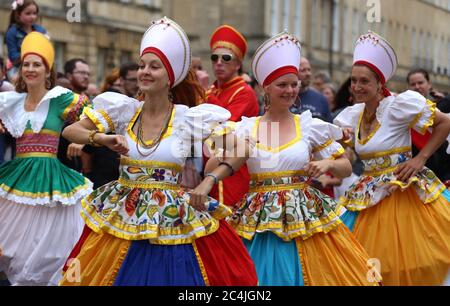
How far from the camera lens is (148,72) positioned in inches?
237

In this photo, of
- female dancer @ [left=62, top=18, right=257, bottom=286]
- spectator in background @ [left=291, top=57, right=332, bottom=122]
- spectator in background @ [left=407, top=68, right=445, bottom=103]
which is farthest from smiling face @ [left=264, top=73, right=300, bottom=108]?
spectator in background @ [left=407, top=68, right=445, bottom=103]

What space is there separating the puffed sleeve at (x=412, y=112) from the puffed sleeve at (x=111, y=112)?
2.21 meters

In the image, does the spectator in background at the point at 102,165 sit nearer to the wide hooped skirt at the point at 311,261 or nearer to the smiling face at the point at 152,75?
the wide hooped skirt at the point at 311,261

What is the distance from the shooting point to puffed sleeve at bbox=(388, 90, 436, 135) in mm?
7402

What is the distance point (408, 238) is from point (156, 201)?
233cm

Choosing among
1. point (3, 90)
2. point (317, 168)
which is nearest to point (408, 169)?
point (317, 168)

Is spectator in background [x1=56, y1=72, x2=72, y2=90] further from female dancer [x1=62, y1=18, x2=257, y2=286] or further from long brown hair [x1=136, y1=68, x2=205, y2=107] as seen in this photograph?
female dancer [x1=62, y1=18, x2=257, y2=286]

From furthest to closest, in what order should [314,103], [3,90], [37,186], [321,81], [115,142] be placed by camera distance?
[321,81], [314,103], [3,90], [37,186], [115,142]

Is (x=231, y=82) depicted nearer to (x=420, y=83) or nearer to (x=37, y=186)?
(x=37, y=186)

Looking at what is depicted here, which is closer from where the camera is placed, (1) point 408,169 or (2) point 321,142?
(2) point 321,142

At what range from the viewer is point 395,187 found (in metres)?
7.37

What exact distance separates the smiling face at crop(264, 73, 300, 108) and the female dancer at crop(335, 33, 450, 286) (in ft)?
3.32

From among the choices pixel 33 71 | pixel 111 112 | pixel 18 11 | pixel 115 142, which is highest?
pixel 18 11
